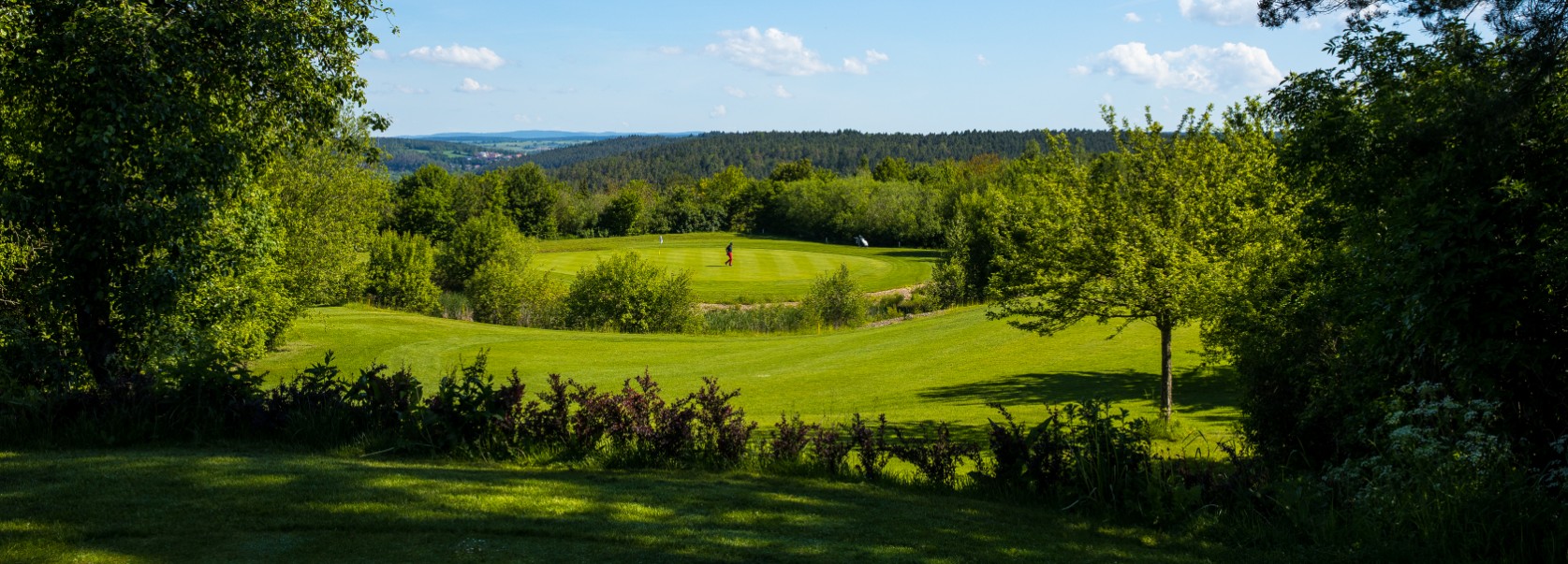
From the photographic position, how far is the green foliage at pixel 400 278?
5447 centimetres

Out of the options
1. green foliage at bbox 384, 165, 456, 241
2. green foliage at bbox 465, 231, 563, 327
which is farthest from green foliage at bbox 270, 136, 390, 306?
green foliage at bbox 384, 165, 456, 241

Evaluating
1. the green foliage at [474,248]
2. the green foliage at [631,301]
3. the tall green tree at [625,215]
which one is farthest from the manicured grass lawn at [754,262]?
the tall green tree at [625,215]

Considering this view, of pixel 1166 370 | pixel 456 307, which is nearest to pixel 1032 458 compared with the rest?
pixel 1166 370

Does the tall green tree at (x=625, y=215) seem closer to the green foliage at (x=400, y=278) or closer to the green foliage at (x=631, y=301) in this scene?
the green foliage at (x=400, y=278)

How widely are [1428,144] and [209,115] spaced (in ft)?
41.2

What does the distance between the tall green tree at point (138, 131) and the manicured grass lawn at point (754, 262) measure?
151ft

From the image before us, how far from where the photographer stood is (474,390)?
8.14 meters

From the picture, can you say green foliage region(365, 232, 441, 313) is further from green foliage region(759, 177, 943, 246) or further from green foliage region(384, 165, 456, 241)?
green foliage region(759, 177, 943, 246)

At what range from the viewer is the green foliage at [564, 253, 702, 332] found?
4728cm

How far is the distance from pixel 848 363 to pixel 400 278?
117 ft

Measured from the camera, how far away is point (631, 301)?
47.5m

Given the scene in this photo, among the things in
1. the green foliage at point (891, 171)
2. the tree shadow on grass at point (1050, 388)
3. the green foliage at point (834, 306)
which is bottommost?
the tree shadow on grass at point (1050, 388)

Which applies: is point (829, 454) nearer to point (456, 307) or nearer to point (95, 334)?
point (95, 334)

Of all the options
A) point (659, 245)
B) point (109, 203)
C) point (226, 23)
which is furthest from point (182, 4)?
point (659, 245)
